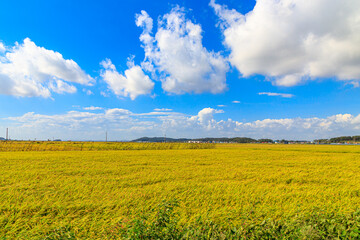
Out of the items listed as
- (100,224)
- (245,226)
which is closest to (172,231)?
(245,226)

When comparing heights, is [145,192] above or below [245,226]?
below

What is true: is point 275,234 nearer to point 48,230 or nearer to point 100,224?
point 100,224

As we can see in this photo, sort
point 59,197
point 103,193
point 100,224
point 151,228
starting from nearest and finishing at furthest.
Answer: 1. point 151,228
2. point 100,224
3. point 59,197
4. point 103,193

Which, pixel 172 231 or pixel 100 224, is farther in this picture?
pixel 100 224

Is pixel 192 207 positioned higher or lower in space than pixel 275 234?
lower

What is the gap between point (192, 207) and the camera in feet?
18.1

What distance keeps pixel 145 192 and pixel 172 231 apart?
13.6 feet

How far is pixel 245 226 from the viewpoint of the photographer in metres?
3.19

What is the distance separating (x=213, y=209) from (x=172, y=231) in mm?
2467

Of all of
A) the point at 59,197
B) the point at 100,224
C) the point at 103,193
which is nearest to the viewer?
the point at 100,224

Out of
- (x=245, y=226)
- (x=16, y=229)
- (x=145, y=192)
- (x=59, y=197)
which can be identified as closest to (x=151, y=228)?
(x=245, y=226)

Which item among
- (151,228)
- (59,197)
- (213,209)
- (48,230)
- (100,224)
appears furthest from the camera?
(59,197)

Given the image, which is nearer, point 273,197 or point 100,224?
point 100,224

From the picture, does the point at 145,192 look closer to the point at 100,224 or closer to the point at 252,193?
the point at 100,224
